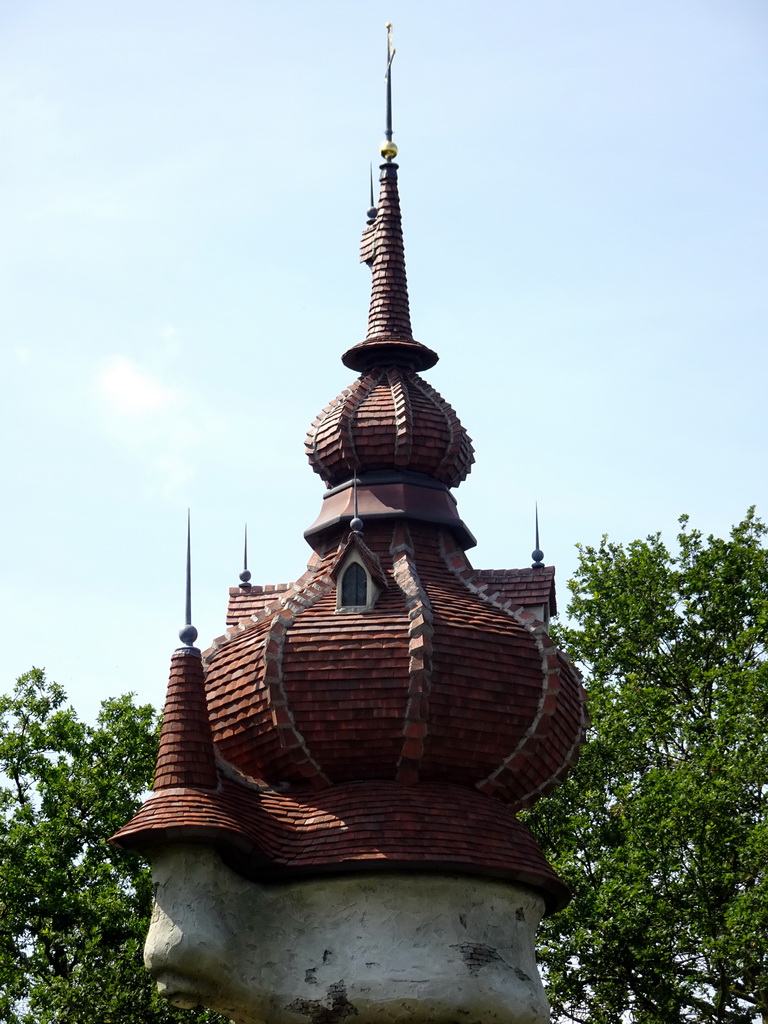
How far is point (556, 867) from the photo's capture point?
30.4 m

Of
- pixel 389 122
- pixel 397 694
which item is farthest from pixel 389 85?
pixel 397 694

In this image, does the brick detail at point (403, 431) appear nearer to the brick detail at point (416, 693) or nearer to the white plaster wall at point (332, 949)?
the brick detail at point (416, 693)

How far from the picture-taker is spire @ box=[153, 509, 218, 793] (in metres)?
19.9

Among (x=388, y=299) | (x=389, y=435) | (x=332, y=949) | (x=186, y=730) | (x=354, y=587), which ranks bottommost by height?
(x=332, y=949)

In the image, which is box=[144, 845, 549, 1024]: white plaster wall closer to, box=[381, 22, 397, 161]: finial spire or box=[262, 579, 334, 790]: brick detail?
box=[262, 579, 334, 790]: brick detail

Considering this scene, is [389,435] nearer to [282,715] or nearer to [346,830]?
[282,715]

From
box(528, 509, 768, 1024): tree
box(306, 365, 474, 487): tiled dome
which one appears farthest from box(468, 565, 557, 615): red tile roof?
box(528, 509, 768, 1024): tree

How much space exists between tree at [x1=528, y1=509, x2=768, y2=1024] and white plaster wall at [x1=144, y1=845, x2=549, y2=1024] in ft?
31.5

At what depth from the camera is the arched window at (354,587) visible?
68.9 ft

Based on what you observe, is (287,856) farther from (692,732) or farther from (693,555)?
(693,555)

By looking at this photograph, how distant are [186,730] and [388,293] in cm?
657

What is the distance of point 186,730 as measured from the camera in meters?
20.0

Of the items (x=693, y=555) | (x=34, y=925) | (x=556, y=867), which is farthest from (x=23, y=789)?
(x=693, y=555)

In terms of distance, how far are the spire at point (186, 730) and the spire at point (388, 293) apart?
4.65m
